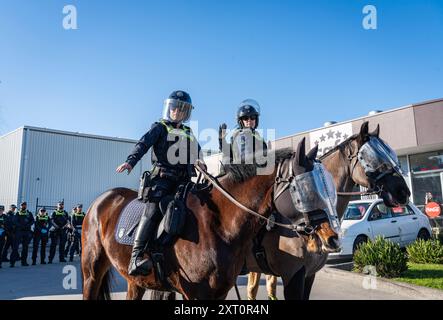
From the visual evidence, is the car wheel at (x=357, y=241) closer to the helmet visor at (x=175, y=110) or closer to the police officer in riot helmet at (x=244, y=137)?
the police officer in riot helmet at (x=244, y=137)

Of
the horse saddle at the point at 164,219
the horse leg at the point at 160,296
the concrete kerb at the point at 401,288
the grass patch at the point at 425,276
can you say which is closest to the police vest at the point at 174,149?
the horse saddle at the point at 164,219

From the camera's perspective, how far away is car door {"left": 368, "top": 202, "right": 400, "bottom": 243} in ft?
36.6

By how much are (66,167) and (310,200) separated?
2229cm

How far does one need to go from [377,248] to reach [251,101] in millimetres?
5669

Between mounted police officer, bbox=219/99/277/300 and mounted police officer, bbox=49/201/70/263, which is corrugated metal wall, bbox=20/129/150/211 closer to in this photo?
mounted police officer, bbox=49/201/70/263

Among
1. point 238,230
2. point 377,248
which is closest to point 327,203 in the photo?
point 238,230

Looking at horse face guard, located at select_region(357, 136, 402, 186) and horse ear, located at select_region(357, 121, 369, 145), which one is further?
horse ear, located at select_region(357, 121, 369, 145)

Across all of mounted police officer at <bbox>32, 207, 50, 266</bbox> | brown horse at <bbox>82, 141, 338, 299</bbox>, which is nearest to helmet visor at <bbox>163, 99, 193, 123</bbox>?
brown horse at <bbox>82, 141, 338, 299</bbox>

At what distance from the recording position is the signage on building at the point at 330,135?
16.8 metres

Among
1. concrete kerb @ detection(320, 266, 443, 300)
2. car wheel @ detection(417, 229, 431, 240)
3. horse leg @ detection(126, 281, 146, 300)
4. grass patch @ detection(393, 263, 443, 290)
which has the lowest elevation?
concrete kerb @ detection(320, 266, 443, 300)

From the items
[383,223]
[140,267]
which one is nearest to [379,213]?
[383,223]

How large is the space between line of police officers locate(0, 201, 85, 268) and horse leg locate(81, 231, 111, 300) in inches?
396

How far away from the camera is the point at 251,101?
195 inches
